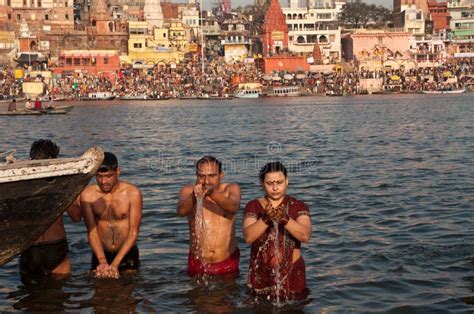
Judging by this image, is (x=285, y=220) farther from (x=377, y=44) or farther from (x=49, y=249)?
(x=377, y=44)

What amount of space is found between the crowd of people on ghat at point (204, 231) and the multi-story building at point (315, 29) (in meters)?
95.8

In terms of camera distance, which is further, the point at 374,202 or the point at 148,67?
the point at 148,67

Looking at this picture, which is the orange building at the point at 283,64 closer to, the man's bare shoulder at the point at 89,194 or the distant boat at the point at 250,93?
the distant boat at the point at 250,93

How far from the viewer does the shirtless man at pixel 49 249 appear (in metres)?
7.80

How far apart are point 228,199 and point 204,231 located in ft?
2.18

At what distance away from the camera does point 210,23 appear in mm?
111438

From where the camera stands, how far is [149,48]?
321ft

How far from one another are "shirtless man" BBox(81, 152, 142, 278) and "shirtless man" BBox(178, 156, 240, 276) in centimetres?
54

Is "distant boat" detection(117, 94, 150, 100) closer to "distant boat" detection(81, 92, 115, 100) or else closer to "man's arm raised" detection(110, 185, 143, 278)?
"distant boat" detection(81, 92, 115, 100)

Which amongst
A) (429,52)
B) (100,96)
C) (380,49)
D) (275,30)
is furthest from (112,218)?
(429,52)

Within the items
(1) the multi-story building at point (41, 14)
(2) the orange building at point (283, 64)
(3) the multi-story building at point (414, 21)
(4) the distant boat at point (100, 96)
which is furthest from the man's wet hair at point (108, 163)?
(3) the multi-story building at point (414, 21)

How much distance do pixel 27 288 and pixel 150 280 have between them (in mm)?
1376

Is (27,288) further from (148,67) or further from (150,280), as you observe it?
(148,67)

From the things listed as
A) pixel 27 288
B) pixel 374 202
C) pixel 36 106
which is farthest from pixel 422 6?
pixel 27 288
